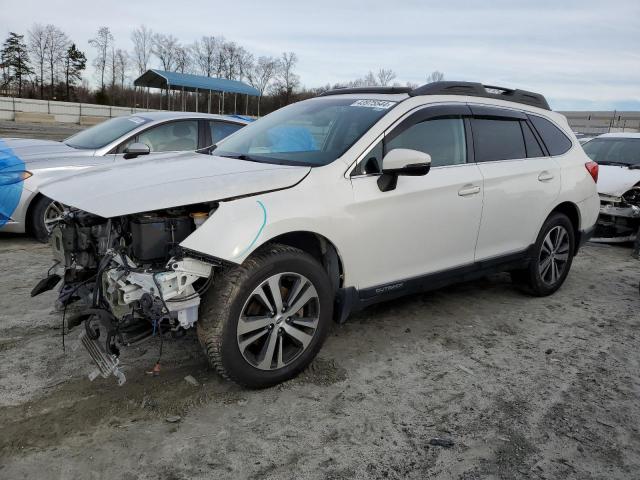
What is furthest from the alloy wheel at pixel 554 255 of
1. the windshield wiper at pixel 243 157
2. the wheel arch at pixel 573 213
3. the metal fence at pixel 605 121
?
the metal fence at pixel 605 121

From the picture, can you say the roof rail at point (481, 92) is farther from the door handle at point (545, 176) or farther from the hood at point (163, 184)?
the hood at point (163, 184)

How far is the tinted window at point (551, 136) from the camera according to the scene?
16.3 feet

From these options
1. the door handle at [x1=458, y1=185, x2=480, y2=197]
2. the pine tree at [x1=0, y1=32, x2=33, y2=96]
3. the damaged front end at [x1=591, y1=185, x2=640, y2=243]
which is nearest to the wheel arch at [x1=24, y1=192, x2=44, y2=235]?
the door handle at [x1=458, y1=185, x2=480, y2=197]

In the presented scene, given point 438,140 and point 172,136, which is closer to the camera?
point 438,140

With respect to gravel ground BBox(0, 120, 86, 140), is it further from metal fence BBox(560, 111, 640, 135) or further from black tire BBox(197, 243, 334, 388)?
metal fence BBox(560, 111, 640, 135)

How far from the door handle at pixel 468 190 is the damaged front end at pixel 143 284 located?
199 centimetres

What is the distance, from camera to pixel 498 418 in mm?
2994

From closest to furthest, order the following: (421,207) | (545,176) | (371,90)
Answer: (421,207) → (371,90) → (545,176)

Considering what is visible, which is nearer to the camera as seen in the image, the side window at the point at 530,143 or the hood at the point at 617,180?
Answer: the side window at the point at 530,143

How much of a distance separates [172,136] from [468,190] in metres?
4.25

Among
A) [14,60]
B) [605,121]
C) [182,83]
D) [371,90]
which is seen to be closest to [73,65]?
[14,60]

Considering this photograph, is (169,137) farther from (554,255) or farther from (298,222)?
(554,255)

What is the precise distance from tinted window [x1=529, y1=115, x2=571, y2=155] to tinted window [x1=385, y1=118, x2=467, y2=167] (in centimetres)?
121

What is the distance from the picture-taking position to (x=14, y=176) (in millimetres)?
5801
